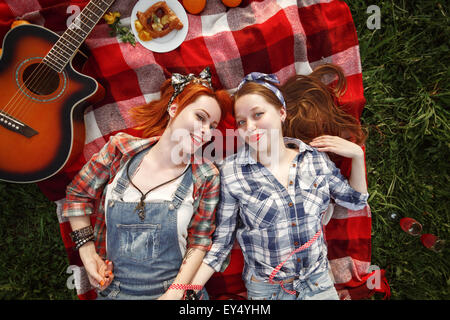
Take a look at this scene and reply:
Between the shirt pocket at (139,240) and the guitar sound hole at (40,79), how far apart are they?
4.03 feet

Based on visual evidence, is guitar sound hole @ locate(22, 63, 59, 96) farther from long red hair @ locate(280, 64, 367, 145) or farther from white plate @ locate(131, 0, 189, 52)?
long red hair @ locate(280, 64, 367, 145)

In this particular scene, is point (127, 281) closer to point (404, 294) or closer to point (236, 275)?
point (236, 275)

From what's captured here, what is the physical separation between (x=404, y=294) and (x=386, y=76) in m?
2.05

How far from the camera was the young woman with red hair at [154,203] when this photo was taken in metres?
2.21

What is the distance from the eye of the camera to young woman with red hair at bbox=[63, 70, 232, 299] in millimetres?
2213

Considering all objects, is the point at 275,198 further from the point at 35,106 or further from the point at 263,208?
the point at 35,106

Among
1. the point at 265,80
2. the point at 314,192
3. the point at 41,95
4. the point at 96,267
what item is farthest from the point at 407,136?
the point at 41,95

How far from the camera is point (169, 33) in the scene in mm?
2598

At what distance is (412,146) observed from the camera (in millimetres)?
2848

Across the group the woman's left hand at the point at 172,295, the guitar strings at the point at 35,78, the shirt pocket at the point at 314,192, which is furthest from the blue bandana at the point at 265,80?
the woman's left hand at the point at 172,295

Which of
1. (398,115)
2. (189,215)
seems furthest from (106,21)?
(398,115)

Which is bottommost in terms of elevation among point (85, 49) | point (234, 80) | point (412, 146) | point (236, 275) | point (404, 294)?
point (404, 294)

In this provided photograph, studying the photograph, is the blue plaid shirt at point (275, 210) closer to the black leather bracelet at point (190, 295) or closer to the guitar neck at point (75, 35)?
the black leather bracelet at point (190, 295)

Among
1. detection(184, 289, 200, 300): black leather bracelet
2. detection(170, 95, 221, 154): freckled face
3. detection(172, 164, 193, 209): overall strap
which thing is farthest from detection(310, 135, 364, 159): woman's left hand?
detection(184, 289, 200, 300): black leather bracelet
